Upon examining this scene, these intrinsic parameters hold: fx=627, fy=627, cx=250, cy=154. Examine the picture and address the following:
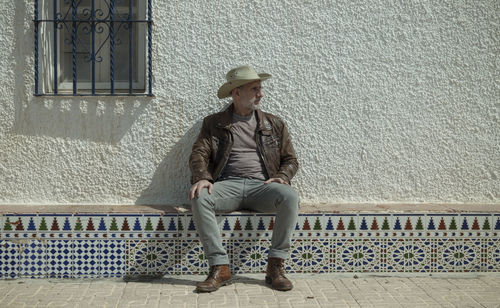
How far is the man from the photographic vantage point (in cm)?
446

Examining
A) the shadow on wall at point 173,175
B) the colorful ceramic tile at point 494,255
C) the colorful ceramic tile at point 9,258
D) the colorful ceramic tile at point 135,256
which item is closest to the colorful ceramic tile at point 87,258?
the colorful ceramic tile at point 135,256

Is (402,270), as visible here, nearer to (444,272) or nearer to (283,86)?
(444,272)

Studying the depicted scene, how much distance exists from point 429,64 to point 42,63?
10.4 ft

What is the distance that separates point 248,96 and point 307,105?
592mm

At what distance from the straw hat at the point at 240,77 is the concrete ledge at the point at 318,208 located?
39.2 inches

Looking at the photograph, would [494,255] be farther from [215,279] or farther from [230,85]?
[230,85]

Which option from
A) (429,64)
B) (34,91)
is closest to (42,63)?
(34,91)

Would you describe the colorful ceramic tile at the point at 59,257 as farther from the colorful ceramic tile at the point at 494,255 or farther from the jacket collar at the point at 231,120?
the colorful ceramic tile at the point at 494,255

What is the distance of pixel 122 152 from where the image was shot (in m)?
5.06

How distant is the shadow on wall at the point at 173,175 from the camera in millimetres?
5102

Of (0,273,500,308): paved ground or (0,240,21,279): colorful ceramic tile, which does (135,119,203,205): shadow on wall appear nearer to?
(0,273,500,308): paved ground

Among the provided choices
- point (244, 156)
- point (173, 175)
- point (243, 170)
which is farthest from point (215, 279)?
point (173, 175)

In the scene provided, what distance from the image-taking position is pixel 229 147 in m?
4.77

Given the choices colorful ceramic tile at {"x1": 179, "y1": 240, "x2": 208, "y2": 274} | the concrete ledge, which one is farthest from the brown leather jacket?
colorful ceramic tile at {"x1": 179, "y1": 240, "x2": 208, "y2": 274}
